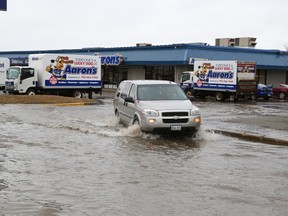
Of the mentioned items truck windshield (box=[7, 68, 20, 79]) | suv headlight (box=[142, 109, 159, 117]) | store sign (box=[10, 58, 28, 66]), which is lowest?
suv headlight (box=[142, 109, 159, 117])

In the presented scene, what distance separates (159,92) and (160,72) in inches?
1395

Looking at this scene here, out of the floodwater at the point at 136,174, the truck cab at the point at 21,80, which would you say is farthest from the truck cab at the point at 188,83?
the floodwater at the point at 136,174

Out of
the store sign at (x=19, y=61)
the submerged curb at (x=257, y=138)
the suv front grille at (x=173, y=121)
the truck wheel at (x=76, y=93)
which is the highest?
the store sign at (x=19, y=61)

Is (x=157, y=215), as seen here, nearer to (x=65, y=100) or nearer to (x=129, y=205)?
(x=129, y=205)

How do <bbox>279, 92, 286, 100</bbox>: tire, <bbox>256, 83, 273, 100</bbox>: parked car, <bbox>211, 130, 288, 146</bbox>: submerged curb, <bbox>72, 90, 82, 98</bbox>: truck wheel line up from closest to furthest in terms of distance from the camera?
<bbox>211, 130, 288, 146</bbox>: submerged curb < <bbox>72, 90, 82, 98</bbox>: truck wheel < <bbox>256, 83, 273, 100</bbox>: parked car < <bbox>279, 92, 286, 100</bbox>: tire

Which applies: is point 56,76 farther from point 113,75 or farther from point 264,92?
Answer: point 113,75

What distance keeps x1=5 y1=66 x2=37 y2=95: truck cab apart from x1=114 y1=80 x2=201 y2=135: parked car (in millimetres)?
18102

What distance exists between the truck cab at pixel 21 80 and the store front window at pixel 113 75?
74.4 feet

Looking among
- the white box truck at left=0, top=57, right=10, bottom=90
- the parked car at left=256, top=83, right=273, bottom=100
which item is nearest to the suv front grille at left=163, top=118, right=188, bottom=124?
the parked car at left=256, top=83, right=273, bottom=100

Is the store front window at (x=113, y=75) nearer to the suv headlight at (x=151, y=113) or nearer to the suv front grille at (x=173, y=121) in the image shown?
the suv headlight at (x=151, y=113)

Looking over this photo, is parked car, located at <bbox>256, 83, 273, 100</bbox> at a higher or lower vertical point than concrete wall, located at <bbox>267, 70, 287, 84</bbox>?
lower

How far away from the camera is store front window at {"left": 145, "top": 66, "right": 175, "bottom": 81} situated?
48.1 meters

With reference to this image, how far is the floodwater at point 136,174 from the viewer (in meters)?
6.42

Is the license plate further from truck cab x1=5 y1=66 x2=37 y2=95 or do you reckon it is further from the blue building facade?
the blue building facade
